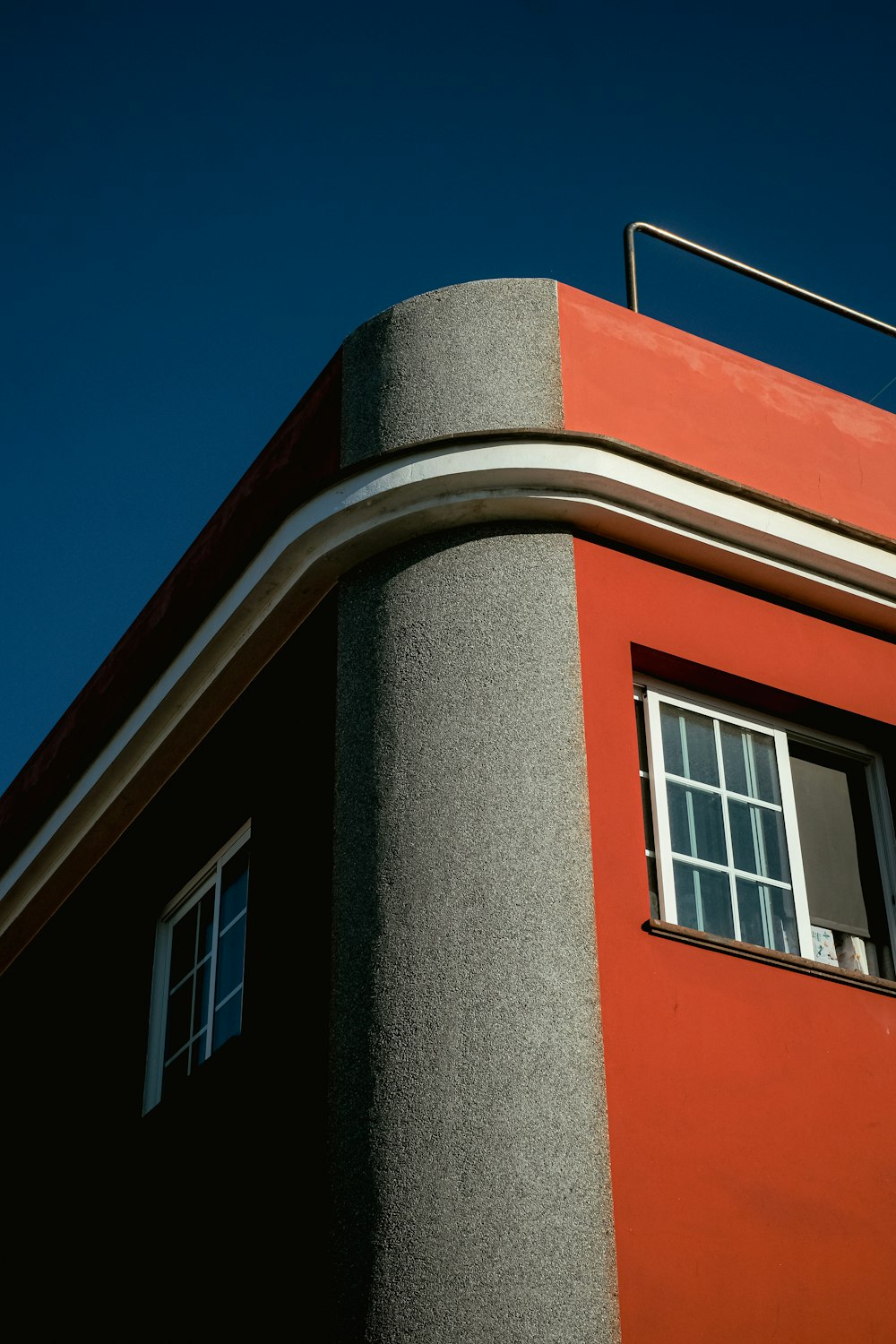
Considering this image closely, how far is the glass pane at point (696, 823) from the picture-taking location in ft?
26.4

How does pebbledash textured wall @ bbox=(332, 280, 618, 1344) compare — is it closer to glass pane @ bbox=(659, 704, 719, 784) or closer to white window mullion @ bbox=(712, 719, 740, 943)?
glass pane @ bbox=(659, 704, 719, 784)

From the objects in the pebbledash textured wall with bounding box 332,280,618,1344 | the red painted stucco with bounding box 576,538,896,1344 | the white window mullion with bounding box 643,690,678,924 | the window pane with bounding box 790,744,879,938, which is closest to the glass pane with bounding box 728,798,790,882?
the window pane with bounding box 790,744,879,938

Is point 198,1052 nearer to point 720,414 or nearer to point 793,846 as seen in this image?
point 793,846

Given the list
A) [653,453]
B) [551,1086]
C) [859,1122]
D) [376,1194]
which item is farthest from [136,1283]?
[653,453]

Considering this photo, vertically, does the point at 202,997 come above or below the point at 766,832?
below

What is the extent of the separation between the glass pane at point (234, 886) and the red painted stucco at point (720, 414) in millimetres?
3085

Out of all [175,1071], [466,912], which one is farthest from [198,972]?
[466,912]

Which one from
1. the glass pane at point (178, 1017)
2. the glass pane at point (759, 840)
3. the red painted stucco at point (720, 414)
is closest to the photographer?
the glass pane at point (759, 840)

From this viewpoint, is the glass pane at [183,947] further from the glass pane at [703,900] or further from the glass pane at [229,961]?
the glass pane at [703,900]

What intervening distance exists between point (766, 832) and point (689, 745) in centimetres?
58

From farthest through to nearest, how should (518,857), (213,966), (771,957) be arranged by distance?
(213,966)
(771,957)
(518,857)

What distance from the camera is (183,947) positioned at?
10.0m

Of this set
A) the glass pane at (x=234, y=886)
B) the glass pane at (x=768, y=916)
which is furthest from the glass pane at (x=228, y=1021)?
the glass pane at (x=768, y=916)

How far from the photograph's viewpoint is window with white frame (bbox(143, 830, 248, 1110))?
912 cm
